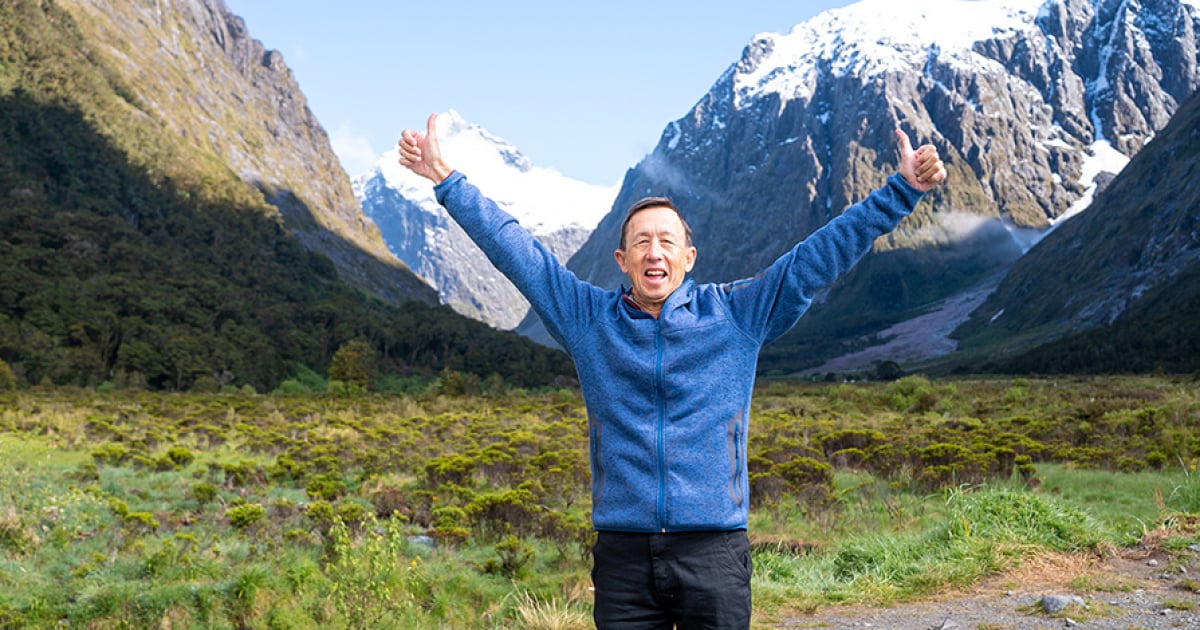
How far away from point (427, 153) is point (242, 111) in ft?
326

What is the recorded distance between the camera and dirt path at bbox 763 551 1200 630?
14.9ft

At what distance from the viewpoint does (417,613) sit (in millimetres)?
6160

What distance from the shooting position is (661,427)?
2.39 m

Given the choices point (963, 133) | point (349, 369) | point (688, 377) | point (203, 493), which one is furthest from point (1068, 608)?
point (963, 133)

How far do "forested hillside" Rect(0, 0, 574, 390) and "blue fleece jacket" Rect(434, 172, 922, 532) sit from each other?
A: 33.6 metres

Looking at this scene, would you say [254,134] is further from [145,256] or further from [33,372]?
[33,372]

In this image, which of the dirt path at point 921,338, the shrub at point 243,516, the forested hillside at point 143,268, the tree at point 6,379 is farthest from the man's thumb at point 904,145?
the dirt path at point 921,338

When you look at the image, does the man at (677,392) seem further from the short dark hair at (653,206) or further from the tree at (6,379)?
the tree at (6,379)

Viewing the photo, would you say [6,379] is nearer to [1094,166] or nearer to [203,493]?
[203,493]

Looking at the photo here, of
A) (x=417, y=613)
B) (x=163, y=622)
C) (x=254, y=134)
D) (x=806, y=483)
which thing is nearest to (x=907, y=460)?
(x=806, y=483)

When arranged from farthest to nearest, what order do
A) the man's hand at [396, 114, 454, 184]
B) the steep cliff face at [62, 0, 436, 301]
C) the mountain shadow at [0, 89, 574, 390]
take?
the steep cliff face at [62, 0, 436, 301], the mountain shadow at [0, 89, 574, 390], the man's hand at [396, 114, 454, 184]

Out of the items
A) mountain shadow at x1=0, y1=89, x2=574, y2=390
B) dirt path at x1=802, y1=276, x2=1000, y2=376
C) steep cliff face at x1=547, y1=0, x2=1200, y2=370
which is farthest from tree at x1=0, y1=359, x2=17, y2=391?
steep cliff face at x1=547, y1=0, x2=1200, y2=370

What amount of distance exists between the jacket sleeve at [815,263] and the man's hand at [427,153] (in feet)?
3.67

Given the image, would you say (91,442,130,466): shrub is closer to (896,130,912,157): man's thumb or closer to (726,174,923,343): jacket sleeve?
(726,174,923,343): jacket sleeve
